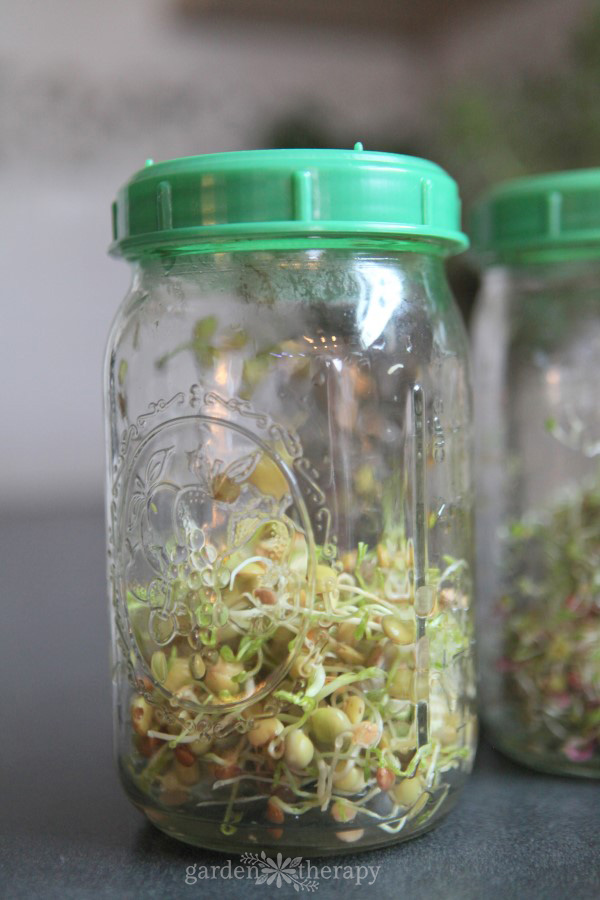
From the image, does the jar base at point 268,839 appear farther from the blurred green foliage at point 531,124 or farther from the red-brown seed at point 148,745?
the blurred green foliage at point 531,124

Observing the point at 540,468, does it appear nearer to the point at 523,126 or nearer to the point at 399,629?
the point at 399,629

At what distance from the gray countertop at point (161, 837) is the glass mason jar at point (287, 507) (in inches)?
0.8

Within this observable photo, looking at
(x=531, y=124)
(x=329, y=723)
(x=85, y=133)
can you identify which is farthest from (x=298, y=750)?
(x=85, y=133)

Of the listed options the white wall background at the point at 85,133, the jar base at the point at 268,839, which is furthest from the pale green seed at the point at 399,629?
the white wall background at the point at 85,133

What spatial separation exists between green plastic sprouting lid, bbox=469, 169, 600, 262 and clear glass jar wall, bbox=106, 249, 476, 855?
4.2 inches

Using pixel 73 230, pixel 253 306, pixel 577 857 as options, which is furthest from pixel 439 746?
pixel 73 230

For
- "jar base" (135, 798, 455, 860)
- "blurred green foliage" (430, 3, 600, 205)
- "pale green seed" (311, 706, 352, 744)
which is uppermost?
"blurred green foliage" (430, 3, 600, 205)

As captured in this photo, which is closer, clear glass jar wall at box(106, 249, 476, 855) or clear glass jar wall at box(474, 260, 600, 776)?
clear glass jar wall at box(106, 249, 476, 855)

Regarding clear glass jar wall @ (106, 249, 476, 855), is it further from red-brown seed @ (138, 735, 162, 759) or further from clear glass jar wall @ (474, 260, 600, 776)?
clear glass jar wall @ (474, 260, 600, 776)

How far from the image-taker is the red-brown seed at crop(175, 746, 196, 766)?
0.51m

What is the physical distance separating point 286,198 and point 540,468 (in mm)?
344

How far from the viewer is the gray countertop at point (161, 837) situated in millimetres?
501

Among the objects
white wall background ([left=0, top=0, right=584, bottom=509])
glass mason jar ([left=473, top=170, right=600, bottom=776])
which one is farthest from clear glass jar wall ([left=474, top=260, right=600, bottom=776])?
white wall background ([left=0, top=0, right=584, bottom=509])

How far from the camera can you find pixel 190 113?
8.38 ft
